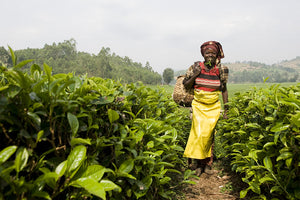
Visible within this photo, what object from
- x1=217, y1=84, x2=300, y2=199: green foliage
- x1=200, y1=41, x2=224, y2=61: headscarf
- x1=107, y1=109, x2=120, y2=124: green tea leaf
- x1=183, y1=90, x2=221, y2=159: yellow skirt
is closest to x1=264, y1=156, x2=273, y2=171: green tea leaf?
x1=217, y1=84, x2=300, y2=199: green foliage

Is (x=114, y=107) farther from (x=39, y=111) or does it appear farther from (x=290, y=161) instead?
(x=290, y=161)

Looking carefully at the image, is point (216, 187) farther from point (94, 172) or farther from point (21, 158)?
point (21, 158)

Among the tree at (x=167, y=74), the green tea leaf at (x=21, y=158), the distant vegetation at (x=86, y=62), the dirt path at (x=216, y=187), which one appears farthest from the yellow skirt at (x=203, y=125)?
the tree at (x=167, y=74)

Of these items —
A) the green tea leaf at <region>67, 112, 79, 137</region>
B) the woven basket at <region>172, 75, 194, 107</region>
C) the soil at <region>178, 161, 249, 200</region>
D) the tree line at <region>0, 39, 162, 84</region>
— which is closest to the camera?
the green tea leaf at <region>67, 112, 79, 137</region>

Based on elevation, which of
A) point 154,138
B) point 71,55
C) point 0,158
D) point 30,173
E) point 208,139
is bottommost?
point 208,139

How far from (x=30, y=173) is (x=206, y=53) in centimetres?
338

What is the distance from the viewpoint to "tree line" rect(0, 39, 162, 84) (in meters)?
93.4

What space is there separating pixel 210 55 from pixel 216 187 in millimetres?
2232

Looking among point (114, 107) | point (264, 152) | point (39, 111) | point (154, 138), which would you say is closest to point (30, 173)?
point (39, 111)

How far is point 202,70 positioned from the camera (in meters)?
3.90

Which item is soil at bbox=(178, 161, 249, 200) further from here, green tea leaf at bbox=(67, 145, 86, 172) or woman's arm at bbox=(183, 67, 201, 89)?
green tea leaf at bbox=(67, 145, 86, 172)

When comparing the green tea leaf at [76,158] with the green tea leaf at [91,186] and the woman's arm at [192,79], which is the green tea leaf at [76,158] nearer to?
the green tea leaf at [91,186]

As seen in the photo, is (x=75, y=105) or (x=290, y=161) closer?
(x=75, y=105)

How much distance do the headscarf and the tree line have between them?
7776 centimetres
